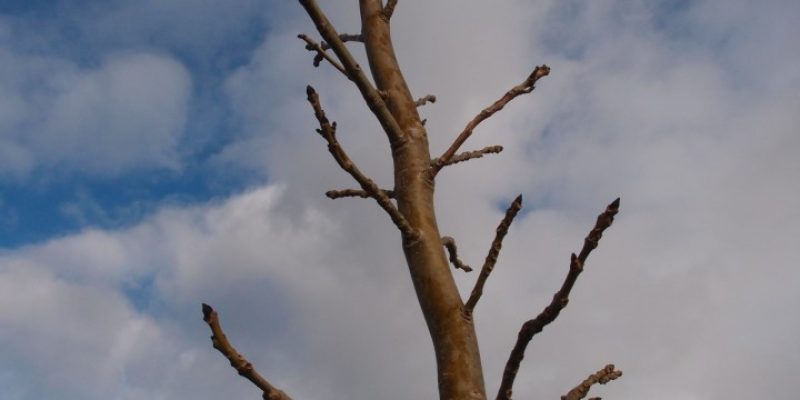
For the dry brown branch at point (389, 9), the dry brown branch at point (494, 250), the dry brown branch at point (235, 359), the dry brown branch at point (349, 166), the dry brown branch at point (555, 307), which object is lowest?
the dry brown branch at point (235, 359)

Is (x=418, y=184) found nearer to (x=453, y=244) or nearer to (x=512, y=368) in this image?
(x=453, y=244)

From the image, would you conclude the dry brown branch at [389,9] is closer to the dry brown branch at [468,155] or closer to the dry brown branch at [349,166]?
the dry brown branch at [468,155]

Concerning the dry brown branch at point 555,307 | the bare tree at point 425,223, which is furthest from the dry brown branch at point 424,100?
the dry brown branch at point 555,307

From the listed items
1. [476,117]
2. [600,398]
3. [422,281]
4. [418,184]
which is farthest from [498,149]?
[600,398]

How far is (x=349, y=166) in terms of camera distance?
12.5 feet

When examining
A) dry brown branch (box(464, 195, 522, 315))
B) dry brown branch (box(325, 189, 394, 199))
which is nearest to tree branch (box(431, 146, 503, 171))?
dry brown branch (box(325, 189, 394, 199))

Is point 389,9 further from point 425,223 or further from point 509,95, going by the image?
point 425,223

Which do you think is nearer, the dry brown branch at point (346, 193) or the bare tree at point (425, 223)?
the bare tree at point (425, 223)

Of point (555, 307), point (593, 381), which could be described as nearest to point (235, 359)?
point (555, 307)

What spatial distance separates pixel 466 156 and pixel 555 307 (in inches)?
90.6

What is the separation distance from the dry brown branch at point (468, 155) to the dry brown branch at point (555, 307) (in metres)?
1.76

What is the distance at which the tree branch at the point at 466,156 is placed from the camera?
4797mm

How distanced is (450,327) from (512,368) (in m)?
0.68

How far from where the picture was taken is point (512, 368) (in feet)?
11.0
